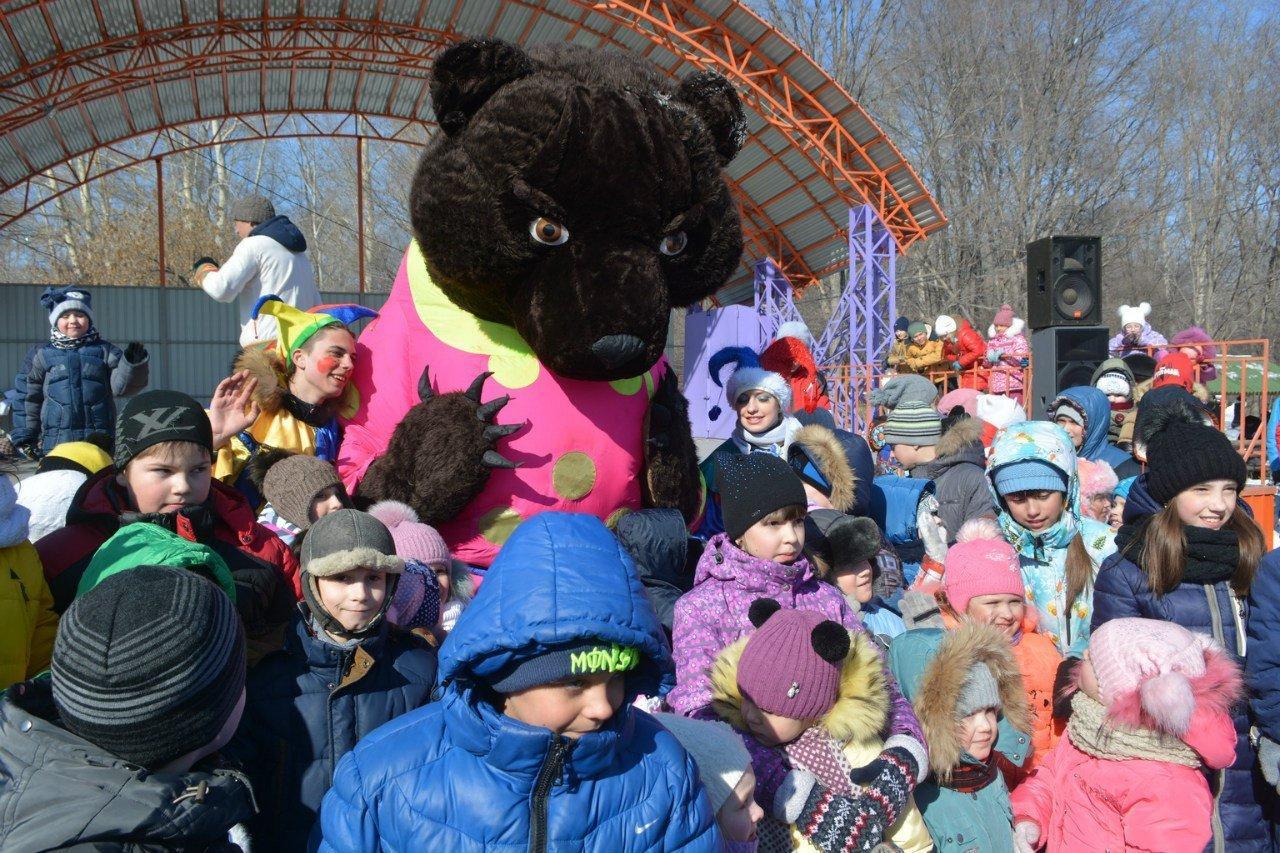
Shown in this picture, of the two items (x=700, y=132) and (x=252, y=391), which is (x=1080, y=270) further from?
(x=252, y=391)

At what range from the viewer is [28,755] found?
164cm

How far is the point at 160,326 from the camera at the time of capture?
1827 centimetres

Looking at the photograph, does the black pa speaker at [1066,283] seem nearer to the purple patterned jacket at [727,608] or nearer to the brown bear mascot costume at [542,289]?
the brown bear mascot costume at [542,289]

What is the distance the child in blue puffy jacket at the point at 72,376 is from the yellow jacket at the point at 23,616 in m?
3.62

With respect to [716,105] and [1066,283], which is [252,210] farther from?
[1066,283]

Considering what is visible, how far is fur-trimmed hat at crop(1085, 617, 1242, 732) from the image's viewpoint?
2.63m

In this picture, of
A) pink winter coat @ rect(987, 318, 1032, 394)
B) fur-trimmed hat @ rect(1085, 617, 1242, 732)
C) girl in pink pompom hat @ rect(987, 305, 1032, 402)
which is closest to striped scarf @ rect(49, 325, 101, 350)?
fur-trimmed hat @ rect(1085, 617, 1242, 732)

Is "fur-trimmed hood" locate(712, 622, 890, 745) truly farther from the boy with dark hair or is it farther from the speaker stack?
the speaker stack

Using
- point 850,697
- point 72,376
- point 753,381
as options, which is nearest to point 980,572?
point 850,697

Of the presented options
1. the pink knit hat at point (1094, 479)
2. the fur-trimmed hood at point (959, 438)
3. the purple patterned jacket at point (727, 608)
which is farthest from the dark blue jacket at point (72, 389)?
the pink knit hat at point (1094, 479)

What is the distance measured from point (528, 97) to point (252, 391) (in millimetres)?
1327

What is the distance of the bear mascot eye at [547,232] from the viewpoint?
316 cm

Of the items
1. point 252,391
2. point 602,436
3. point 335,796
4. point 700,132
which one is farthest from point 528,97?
point 335,796

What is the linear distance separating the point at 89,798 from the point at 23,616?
0.96 meters
